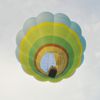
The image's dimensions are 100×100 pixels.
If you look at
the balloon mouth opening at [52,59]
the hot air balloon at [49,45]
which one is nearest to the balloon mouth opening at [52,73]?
the hot air balloon at [49,45]

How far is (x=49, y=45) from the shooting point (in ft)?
189

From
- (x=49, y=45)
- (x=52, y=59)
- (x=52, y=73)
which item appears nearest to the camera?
(x=52, y=73)

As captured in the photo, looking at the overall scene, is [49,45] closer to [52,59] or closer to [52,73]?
[52,59]

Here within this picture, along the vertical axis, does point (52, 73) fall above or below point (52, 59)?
below

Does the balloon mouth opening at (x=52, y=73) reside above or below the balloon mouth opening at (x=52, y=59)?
below

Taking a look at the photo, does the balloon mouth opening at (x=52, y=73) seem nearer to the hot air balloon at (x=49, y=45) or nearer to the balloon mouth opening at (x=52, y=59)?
the hot air balloon at (x=49, y=45)

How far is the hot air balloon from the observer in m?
57.2

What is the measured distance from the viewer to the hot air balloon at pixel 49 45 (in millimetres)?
57250

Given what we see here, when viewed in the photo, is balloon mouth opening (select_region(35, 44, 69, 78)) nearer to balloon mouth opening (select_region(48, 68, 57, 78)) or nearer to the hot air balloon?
the hot air balloon

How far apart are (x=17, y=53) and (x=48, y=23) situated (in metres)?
3.29

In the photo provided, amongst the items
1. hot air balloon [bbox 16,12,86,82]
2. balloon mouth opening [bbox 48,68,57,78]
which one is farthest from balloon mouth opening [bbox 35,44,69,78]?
balloon mouth opening [bbox 48,68,57,78]

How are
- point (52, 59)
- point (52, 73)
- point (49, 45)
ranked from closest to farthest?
1. point (52, 73)
2. point (49, 45)
3. point (52, 59)

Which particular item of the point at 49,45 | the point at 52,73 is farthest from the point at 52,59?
the point at 52,73

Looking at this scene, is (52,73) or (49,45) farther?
(49,45)
